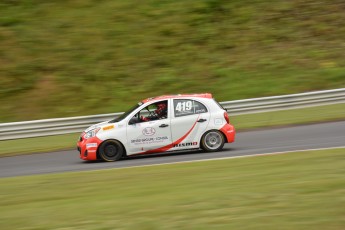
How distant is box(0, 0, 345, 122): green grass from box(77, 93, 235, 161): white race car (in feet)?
27.7

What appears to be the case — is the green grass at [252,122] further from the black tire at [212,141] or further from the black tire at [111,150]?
the black tire at [212,141]

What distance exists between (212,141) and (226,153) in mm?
589

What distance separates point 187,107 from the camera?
14617mm

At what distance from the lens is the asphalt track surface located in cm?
1387

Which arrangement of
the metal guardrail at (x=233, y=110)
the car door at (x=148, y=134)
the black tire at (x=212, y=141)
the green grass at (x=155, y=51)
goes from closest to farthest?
the car door at (x=148, y=134) → the black tire at (x=212, y=141) → the metal guardrail at (x=233, y=110) → the green grass at (x=155, y=51)

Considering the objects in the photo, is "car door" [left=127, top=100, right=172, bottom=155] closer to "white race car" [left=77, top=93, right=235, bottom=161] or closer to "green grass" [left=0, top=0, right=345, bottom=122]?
"white race car" [left=77, top=93, right=235, bottom=161]

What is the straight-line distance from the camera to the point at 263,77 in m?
24.8

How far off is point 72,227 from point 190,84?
700 inches

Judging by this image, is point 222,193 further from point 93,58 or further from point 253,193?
point 93,58

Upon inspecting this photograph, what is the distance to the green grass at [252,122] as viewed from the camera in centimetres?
1800

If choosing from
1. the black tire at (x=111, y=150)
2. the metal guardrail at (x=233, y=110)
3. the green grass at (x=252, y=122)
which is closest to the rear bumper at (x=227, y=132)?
the black tire at (x=111, y=150)

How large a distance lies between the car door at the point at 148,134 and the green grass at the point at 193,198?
2.73 m

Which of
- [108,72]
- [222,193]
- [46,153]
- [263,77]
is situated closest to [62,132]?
[46,153]

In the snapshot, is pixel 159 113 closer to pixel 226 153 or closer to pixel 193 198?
pixel 226 153
